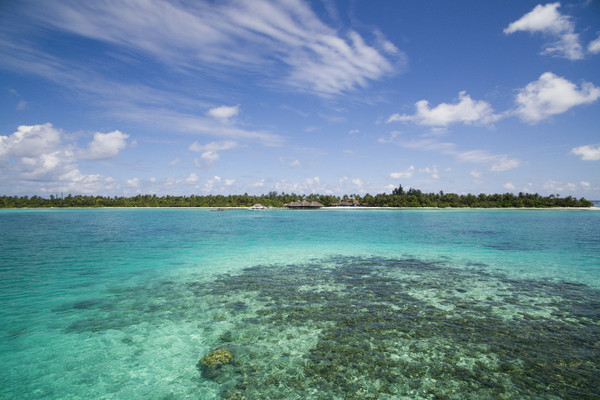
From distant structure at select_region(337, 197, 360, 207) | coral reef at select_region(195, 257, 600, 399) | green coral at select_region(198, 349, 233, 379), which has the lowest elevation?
green coral at select_region(198, 349, 233, 379)

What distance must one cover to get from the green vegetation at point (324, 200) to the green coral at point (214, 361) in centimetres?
15935

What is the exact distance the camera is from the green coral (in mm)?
7543

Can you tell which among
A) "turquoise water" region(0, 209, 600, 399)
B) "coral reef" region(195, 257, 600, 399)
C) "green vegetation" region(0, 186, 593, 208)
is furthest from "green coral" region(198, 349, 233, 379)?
"green vegetation" region(0, 186, 593, 208)

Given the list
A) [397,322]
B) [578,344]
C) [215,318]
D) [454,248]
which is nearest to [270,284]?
[215,318]

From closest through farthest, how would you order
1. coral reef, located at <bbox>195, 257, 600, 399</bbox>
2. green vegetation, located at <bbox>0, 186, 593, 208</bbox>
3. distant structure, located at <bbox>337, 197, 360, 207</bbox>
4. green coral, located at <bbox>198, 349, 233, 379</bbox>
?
coral reef, located at <bbox>195, 257, 600, 399</bbox>, green coral, located at <bbox>198, 349, 233, 379</bbox>, green vegetation, located at <bbox>0, 186, 593, 208</bbox>, distant structure, located at <bbox>337, 197, 360, 207</bbox>

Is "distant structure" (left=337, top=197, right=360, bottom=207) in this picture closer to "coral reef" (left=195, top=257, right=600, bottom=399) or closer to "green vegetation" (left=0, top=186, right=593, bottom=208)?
"green vegetation" (left=0, top=186, right=593, bottom=208)

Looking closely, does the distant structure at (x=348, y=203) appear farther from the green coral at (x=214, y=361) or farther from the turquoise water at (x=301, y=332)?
the green coral at (x=214, y=361)

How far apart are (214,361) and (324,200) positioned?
536ft

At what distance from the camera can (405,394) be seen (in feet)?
21.7

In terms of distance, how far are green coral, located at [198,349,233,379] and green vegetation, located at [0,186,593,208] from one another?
523ft

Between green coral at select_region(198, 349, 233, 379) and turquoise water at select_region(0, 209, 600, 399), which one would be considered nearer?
turquoise water at select_region(0, 209, 600, 399)

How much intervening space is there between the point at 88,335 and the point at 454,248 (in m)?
29.7

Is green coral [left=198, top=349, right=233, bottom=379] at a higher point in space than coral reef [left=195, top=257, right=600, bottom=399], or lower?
lower

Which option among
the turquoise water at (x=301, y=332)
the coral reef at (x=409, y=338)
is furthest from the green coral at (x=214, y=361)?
the coral reef at (x=409, y=338)
